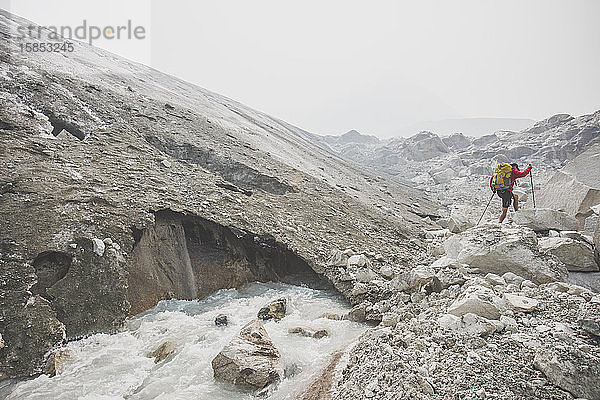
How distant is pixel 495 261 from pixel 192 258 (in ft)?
22.4

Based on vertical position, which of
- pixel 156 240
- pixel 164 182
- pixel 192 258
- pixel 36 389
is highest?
pixel 164 182

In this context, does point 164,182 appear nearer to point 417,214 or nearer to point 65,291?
point 65,291

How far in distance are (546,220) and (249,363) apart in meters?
7.61

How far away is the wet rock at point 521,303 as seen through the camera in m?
4.34

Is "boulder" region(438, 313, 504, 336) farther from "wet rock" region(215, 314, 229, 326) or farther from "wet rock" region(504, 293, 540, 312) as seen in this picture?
"wet rock" region(215, 314, 229, 326)

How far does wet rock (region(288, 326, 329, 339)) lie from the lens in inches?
238

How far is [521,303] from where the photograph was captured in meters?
4.45

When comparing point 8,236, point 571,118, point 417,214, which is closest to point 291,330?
point 8,236

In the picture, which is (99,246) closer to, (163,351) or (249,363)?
(163,351)

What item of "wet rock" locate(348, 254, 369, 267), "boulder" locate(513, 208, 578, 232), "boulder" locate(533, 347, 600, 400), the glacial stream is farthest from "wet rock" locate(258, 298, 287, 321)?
"boulder" locate(513, 208, 578, 232)

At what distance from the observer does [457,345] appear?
393 centimetres

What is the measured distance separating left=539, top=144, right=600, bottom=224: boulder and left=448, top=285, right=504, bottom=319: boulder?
5.88m

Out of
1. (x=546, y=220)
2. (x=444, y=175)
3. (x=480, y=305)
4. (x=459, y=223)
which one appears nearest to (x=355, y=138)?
(x=444, y=175)

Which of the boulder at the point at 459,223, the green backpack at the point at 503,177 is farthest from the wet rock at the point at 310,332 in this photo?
the boulder at the point at 459,223
